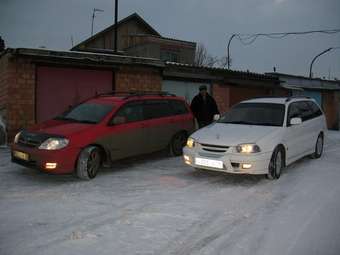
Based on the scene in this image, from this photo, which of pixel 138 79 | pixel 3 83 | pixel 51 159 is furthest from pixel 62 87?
pixel 51 159

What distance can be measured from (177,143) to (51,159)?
389cm

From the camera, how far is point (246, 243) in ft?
15.8

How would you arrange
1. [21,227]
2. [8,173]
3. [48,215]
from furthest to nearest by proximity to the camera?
[8,173] → [48,215] → [21,227]

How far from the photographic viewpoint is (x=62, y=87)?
12.5 meters

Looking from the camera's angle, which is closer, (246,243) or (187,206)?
(246,243)

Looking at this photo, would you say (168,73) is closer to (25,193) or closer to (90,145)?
(90,145)

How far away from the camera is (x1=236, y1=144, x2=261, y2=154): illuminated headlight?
757 cm

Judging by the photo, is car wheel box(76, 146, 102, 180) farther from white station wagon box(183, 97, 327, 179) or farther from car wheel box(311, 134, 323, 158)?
car wheel box(311, 134, 323, 158)

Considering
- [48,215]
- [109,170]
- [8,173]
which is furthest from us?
[109,170]

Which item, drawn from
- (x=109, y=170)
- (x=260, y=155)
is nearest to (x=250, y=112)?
(x=260, y=155)

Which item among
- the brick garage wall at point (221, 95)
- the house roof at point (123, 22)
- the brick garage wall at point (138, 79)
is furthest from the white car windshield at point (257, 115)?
the house roof at point (123, 22)

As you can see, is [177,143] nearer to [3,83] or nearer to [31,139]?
[31,139]

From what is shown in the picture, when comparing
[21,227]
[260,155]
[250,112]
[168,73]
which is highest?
[168,73]

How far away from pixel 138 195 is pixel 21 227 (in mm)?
2094
